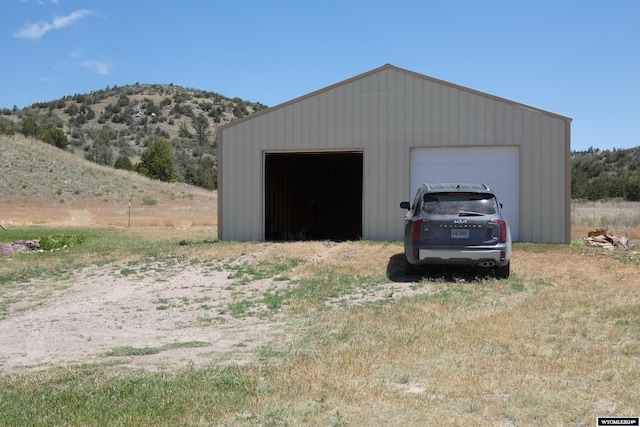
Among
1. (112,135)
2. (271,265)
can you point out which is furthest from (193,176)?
(271,265)

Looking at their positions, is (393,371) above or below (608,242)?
below

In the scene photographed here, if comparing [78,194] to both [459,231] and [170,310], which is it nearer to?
[170,310]

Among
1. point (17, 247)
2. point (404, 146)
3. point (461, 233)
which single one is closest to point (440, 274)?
point (461, 233)

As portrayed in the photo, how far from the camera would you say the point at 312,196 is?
1064 inches

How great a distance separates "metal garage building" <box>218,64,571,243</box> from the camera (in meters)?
17.2

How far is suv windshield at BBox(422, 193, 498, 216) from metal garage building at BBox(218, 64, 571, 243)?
6.13 meters

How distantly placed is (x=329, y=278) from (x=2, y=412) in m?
7.91

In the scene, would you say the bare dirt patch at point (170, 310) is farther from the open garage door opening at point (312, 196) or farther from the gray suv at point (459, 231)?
the open garage door opening at point (312, 196)

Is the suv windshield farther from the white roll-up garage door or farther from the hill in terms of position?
the hill

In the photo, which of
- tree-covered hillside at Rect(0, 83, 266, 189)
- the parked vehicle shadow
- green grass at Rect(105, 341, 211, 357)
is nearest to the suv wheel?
the parked vehicle shadow

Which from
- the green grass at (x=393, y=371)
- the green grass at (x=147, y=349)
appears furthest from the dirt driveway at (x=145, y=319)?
the green grass at (x=393, y=371)

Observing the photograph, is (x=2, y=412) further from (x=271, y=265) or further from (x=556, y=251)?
(x=556, y=251)

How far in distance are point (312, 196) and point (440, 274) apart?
15.1 meters

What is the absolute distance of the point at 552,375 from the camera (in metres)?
5.57
